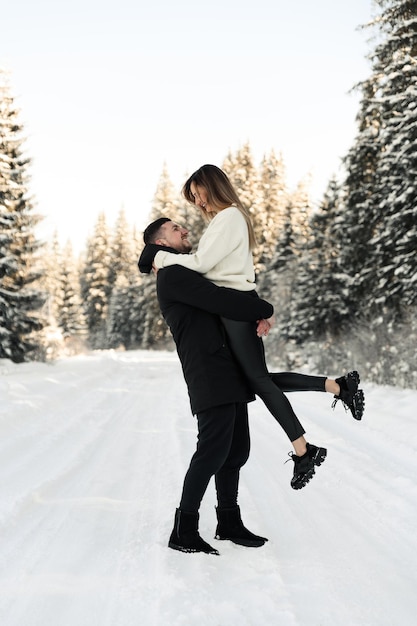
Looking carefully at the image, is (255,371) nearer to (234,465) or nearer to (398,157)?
(234,465)

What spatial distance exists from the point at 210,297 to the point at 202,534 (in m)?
1.42

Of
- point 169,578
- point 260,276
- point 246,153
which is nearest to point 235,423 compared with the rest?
point 169,578

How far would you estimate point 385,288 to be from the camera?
14.8 meters

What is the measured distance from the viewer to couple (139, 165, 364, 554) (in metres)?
2.96

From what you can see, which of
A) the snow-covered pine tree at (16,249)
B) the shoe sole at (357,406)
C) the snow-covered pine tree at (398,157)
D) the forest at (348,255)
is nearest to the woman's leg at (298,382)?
the shoe sole at (357,406)

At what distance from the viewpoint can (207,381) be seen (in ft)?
9.76

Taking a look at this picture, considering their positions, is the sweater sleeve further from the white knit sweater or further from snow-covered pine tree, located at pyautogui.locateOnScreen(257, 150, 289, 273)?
snow-covered pine tree, located at pyautogui.locateOnScreen(257, 150, 289, 273)

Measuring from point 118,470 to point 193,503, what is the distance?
1.99m

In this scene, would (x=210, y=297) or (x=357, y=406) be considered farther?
(x=357, y=406)

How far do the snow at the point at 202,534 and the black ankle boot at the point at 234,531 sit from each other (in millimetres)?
45

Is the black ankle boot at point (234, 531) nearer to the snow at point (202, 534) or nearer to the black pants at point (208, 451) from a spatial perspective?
the snow at point (202, 534)

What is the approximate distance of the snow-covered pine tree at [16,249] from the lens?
19.1m

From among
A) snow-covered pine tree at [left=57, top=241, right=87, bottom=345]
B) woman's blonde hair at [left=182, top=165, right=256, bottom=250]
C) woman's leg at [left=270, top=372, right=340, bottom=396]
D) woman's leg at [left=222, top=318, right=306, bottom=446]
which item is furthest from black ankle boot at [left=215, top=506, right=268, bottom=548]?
snow-covered pine tree at [left=57, top=241, right=87, bottom=345]

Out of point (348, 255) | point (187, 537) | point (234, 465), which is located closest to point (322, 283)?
point (348, 255)
